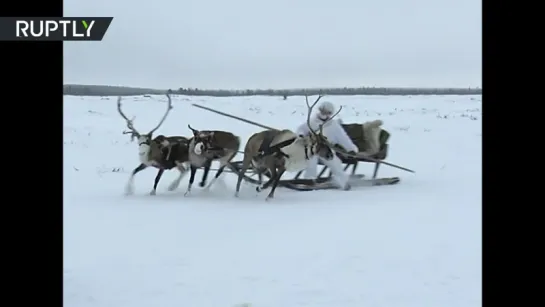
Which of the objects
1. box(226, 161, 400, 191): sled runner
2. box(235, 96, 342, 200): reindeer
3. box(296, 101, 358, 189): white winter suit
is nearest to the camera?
box(235, 96, 342, 200): reindeer

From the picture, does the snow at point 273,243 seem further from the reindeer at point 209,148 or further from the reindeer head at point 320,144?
the reindeer head at point 320,144

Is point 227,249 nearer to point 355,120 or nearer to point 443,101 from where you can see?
point 355,120

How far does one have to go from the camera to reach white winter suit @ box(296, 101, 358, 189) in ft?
30.4

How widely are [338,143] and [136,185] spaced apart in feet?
10.4

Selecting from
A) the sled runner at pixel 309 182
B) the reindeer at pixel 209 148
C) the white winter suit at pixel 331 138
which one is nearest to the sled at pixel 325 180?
the sled runner at pixel 309 182

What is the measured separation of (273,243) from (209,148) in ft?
10.6

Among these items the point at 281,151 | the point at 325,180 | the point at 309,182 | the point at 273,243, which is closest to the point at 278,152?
the point at 281,151

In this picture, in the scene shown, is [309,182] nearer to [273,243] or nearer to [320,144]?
[320,144]

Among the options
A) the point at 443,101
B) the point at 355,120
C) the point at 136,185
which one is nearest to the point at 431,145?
the point at 355,120

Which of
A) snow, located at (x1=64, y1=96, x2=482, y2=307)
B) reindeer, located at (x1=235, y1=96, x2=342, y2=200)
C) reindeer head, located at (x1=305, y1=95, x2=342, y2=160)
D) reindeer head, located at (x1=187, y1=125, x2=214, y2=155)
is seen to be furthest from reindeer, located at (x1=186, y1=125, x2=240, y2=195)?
reindeer head, located at (x1=305, y1=95, x2=342, y2=160)

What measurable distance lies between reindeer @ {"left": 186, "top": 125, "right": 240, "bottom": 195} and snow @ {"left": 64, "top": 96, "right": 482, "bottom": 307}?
1.41ft

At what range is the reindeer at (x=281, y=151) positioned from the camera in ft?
28.6

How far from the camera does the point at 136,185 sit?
10039 millimetres

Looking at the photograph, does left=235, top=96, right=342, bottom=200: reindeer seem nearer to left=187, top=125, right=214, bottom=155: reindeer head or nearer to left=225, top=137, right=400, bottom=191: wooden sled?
left=225, top=137, right=400, bottom=191: wooden sled
